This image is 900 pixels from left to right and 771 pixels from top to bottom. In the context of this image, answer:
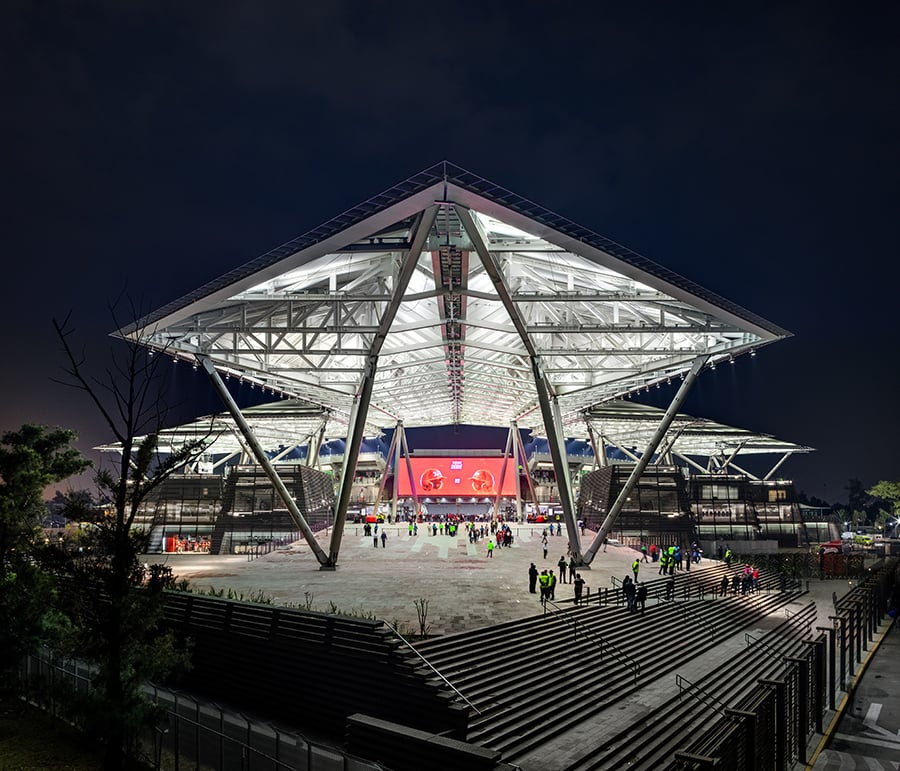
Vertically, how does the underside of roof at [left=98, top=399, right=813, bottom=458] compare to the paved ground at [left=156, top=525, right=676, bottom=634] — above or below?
above

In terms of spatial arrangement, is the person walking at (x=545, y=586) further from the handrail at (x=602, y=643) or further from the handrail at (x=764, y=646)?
the handrail at (x=764, y=646)

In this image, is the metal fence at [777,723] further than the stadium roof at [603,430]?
No

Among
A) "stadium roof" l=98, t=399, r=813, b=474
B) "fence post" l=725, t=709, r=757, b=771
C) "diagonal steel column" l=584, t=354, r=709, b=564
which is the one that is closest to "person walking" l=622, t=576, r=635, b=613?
"diagonal steel column" l=584, t=354, r=709, b=564

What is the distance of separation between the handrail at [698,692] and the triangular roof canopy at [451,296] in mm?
12219

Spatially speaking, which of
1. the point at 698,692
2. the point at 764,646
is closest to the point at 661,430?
the point at 764,646

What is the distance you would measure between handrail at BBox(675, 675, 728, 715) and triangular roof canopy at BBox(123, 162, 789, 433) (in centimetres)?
1222

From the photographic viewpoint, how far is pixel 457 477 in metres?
91.5

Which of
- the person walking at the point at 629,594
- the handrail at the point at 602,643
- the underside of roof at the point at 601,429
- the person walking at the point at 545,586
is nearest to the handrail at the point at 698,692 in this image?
the handrail at the point at 602,643

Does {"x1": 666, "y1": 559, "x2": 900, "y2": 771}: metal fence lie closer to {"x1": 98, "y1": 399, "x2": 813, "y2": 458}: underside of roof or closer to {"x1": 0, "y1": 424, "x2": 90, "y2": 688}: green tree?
{"x1": 0, "y1": 424, "x2": 90, "y2": 688}: green tree

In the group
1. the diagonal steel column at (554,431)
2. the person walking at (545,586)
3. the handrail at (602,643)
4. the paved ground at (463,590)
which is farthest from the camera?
the diagonal steel column at (554,431)

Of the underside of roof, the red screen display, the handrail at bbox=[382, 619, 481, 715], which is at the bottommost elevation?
the handrail at bbox=[382, 619, 481, 715]

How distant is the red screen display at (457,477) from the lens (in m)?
90.8

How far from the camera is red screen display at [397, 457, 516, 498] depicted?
9075cm

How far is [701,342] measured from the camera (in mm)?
29625
